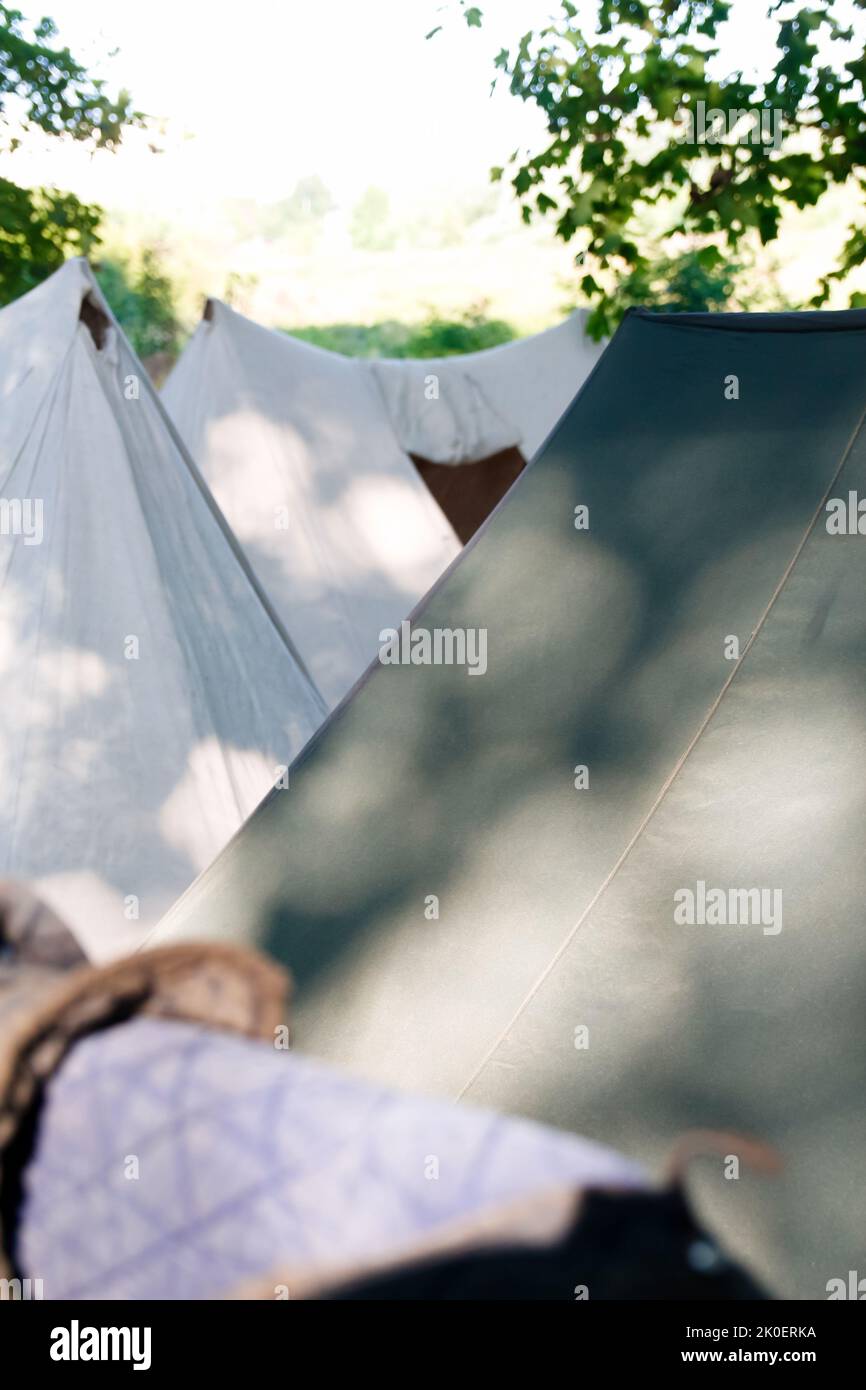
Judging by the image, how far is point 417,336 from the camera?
73.3ft

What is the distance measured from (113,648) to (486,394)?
15.2 ft

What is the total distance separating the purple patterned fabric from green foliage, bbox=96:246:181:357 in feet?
67.8

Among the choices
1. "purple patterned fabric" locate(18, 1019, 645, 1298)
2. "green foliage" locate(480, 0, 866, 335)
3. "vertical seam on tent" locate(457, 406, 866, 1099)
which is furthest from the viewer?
"green foliage" locate(480, 0, 866, 335)

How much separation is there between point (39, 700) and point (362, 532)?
9.04ft

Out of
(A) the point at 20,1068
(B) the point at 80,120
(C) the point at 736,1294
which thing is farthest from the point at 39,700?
(B) the point at 80,120

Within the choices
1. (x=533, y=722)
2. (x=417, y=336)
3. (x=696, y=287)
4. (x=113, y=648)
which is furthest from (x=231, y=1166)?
(x=417, y=336)

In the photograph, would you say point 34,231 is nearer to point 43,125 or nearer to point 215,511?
point 43,125

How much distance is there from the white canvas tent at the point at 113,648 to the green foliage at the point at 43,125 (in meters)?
4.79

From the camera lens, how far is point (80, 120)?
8.73 metres

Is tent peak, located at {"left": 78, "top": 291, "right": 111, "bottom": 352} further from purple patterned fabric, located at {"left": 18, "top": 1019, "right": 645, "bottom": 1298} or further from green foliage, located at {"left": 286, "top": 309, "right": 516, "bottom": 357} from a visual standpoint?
green foliage, located at {"left": 286, "top": 309, "right": 516, "bottom": 357}

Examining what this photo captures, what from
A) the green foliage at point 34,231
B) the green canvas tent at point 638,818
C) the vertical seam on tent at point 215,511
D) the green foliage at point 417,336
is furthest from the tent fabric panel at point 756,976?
the green foliage at point 417,336

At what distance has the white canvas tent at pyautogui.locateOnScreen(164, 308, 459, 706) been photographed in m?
5.45

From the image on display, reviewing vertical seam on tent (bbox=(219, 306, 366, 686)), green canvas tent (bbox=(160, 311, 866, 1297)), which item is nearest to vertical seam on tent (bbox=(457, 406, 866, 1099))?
green canvas tent (bbox=(160, 311, 866, 1297))

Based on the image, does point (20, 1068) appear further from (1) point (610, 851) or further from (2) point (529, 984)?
(1) point (610, 851)
